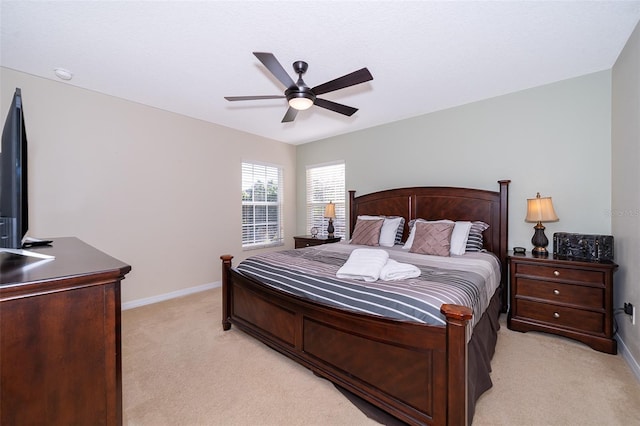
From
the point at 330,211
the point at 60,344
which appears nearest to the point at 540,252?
the point at 330,211

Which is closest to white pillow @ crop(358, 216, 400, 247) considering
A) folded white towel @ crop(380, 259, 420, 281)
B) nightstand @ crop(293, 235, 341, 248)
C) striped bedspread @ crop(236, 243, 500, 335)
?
striped bedspread @ crop(236, 243, 500, 335)

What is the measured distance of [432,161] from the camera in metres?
3.84

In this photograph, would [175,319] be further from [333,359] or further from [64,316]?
[64,316]

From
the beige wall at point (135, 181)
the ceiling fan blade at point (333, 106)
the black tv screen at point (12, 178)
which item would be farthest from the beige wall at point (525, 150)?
the black tv screen at point (12, 178)

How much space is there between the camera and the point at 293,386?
76.2 inches

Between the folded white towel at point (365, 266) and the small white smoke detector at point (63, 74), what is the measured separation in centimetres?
329

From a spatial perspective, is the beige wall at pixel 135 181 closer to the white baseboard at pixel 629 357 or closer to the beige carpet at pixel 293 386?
the beige carpet at pixel 293 386

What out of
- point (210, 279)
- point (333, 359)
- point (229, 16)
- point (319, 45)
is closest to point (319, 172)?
point (210, 279)

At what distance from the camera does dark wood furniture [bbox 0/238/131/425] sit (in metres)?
0.77

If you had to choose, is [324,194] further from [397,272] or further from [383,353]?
[383,353]

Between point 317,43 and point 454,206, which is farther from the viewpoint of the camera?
point 454,206

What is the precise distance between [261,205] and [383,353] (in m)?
3.88

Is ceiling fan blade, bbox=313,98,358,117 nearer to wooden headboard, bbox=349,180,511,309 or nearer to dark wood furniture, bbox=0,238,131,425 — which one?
wooden headboard, bbox=349,180,511,309

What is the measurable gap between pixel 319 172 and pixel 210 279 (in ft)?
8.78
